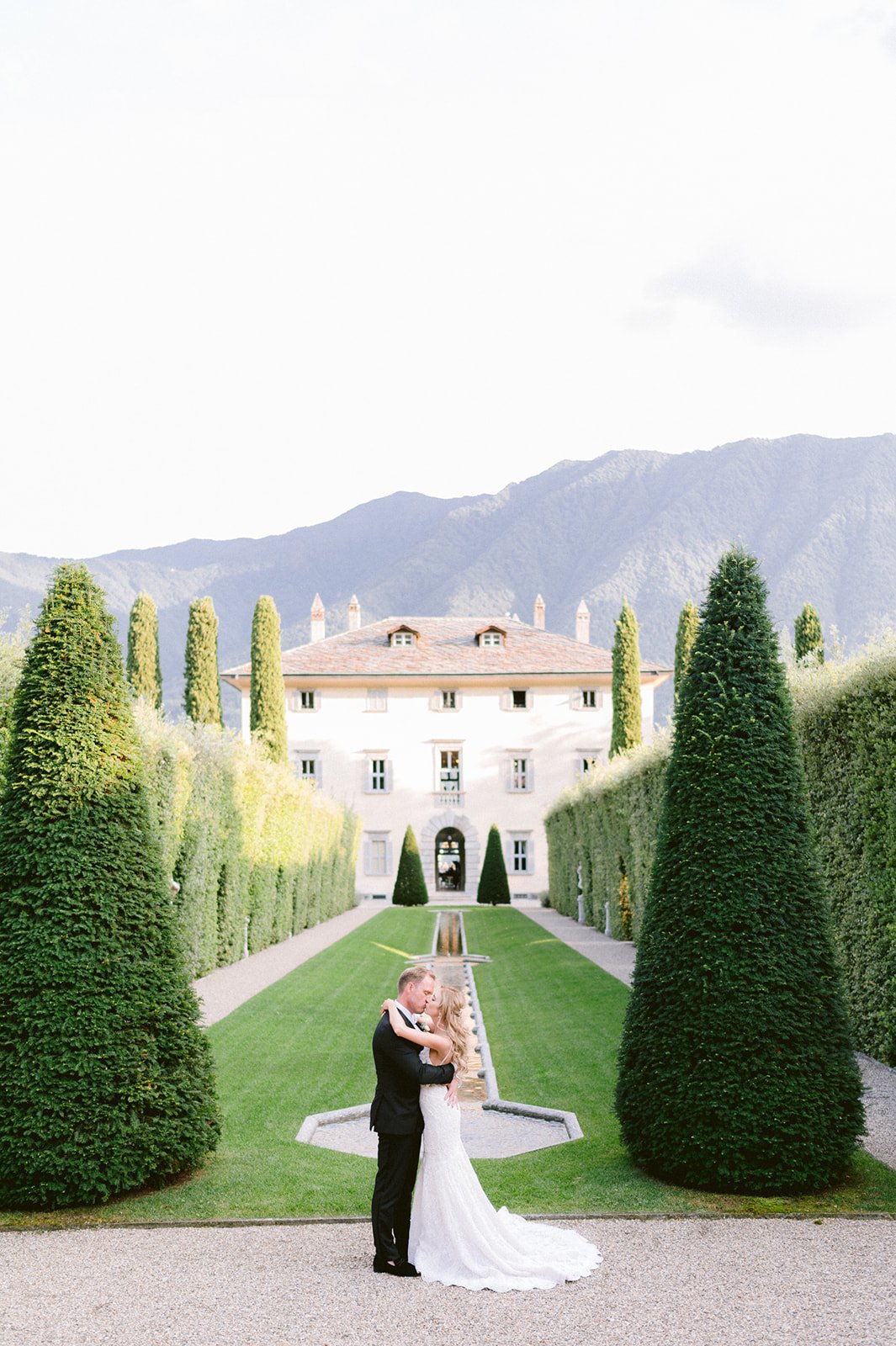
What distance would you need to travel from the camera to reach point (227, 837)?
64.7 feet

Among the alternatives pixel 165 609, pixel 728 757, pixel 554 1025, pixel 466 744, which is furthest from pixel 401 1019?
pixel 165 609

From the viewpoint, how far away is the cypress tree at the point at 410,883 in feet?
135

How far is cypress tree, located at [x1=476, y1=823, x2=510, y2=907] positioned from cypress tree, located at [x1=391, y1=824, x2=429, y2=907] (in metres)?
2.55

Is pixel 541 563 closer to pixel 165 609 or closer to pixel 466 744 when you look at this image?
pixel 165 609

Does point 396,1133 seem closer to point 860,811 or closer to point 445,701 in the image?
point 860,811

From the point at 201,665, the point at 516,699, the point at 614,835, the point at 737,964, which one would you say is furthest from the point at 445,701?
the point at 737,964

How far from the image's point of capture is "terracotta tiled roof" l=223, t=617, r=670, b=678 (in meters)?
49.1

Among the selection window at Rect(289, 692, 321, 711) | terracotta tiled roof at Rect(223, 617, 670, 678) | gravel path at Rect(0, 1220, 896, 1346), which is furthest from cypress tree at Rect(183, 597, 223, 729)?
gravel path at Rect(0, 1220, 896, 1346)

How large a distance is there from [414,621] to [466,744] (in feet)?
23.5

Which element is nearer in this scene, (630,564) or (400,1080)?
(400,1080)

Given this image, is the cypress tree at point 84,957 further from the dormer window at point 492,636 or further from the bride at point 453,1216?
the dormer window at point 492,636

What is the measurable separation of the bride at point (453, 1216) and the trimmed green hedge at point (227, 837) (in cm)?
652

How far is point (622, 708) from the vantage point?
136ft

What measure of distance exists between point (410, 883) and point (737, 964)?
3541 centimetres
